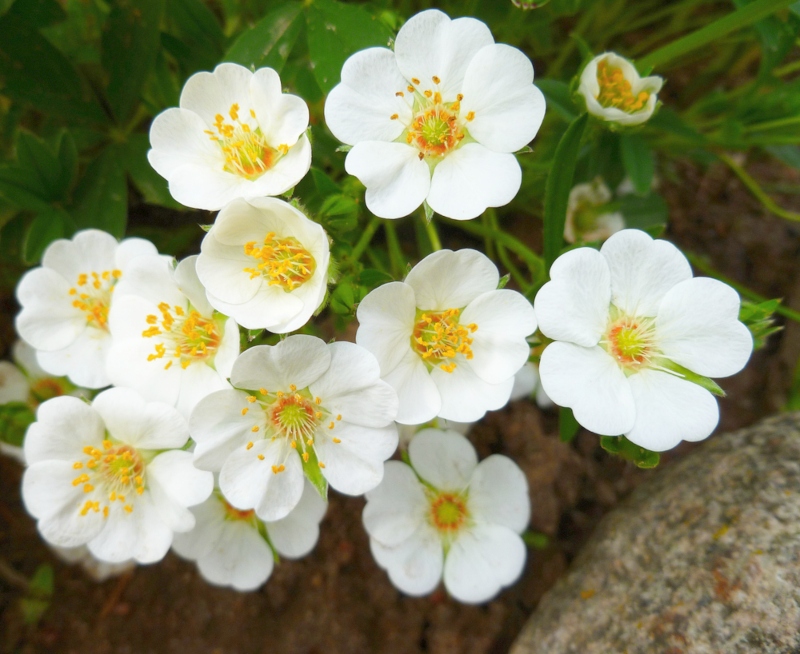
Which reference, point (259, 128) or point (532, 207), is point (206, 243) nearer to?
point (259, 128)

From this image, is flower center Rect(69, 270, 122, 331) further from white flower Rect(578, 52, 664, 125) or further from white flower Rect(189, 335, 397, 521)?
white flower Rect(578, 52, 664, 125)

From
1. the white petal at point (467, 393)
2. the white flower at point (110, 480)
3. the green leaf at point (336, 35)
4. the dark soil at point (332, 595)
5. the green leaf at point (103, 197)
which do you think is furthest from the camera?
the dark soil at point (332, 595)

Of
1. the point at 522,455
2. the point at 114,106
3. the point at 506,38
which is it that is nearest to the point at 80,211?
the point at 114,106

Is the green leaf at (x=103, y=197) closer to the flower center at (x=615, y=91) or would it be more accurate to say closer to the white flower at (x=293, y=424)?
the white flower at (x=293, y=424)

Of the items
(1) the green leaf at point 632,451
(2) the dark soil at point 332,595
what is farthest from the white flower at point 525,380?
(1) the green leaf at point 632,451

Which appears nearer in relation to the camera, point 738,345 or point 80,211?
point 738,345

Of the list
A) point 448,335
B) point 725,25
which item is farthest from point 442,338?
point 725,25

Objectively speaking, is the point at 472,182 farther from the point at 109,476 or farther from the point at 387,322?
the point at 109,476
